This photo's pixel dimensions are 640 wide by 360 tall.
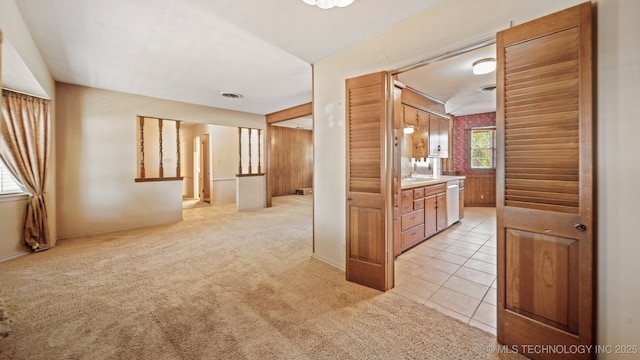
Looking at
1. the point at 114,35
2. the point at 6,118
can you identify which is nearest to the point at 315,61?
the point at 114,35

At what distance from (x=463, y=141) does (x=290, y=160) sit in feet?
19.4

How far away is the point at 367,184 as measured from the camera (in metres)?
2.37

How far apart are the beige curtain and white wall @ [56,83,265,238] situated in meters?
0.56

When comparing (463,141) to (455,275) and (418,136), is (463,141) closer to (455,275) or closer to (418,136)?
(418,136)

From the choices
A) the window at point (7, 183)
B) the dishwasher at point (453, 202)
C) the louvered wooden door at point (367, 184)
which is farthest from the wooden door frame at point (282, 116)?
the window at point (7, 183)

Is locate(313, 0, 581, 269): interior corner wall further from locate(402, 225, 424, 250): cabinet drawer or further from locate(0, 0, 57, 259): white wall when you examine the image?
locate(0, 0, 57, 259): white wall

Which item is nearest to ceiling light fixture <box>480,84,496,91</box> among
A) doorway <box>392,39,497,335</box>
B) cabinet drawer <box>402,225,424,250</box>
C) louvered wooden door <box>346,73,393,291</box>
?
doorway <box>392,39,497,335</box>

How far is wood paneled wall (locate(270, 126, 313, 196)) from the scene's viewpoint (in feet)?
29.1

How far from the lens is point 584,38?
4.20 ft

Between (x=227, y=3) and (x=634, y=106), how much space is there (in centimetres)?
274

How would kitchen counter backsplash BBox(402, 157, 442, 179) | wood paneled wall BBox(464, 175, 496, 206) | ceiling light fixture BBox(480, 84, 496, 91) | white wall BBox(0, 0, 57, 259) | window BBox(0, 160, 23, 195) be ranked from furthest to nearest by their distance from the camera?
wood paneled wall BBox(464, 175, 496, 206) → kitchen counter backsplash BBox(402, 157, 442, 179) → ceiling light fixture BBox(480, 84, 496, 91) → window BBox(0, 160, 23, 195) → white wall BBox(0, 0, 57, 259)

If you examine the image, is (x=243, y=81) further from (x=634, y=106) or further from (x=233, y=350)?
(x=634, y=106)

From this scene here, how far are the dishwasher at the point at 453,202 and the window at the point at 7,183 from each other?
6642 mm

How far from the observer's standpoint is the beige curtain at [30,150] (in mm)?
3049
